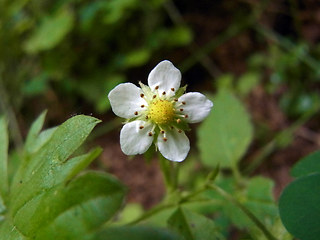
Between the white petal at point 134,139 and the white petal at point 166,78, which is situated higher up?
the white petal at point 166,78

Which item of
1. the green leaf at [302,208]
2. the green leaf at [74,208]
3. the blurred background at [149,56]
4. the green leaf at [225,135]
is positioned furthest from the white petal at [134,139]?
the blurred background at [149,56]

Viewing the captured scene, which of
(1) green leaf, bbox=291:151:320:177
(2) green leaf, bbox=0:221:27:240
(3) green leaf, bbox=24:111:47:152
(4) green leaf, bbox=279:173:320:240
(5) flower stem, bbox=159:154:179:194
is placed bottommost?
(1) green leaf, bbox=291:151:320:177

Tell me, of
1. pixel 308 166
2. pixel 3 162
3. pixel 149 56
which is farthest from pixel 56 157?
pixel 149 56

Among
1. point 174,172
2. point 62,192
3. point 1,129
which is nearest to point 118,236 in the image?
point 62,192

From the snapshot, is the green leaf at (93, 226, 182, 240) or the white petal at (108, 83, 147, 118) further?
the white petal at (108, 83, 147, 118)

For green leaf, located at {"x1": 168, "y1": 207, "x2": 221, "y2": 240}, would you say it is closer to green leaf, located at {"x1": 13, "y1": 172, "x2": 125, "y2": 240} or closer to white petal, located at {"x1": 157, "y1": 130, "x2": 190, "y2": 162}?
white petal, located at {"x1": 157, "y1": 130, "x2": 190, "y2": 162}

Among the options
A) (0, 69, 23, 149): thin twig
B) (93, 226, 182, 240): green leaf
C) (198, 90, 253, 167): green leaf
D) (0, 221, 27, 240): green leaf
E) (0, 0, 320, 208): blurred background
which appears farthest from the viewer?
(0, 69, 23, 149): thin twig

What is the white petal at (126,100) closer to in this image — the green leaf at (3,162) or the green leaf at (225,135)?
the green leaf at (3,162)

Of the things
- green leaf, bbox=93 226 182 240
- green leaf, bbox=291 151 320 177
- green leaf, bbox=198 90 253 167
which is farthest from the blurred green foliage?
green leaf, bbox=93 226 182 240
